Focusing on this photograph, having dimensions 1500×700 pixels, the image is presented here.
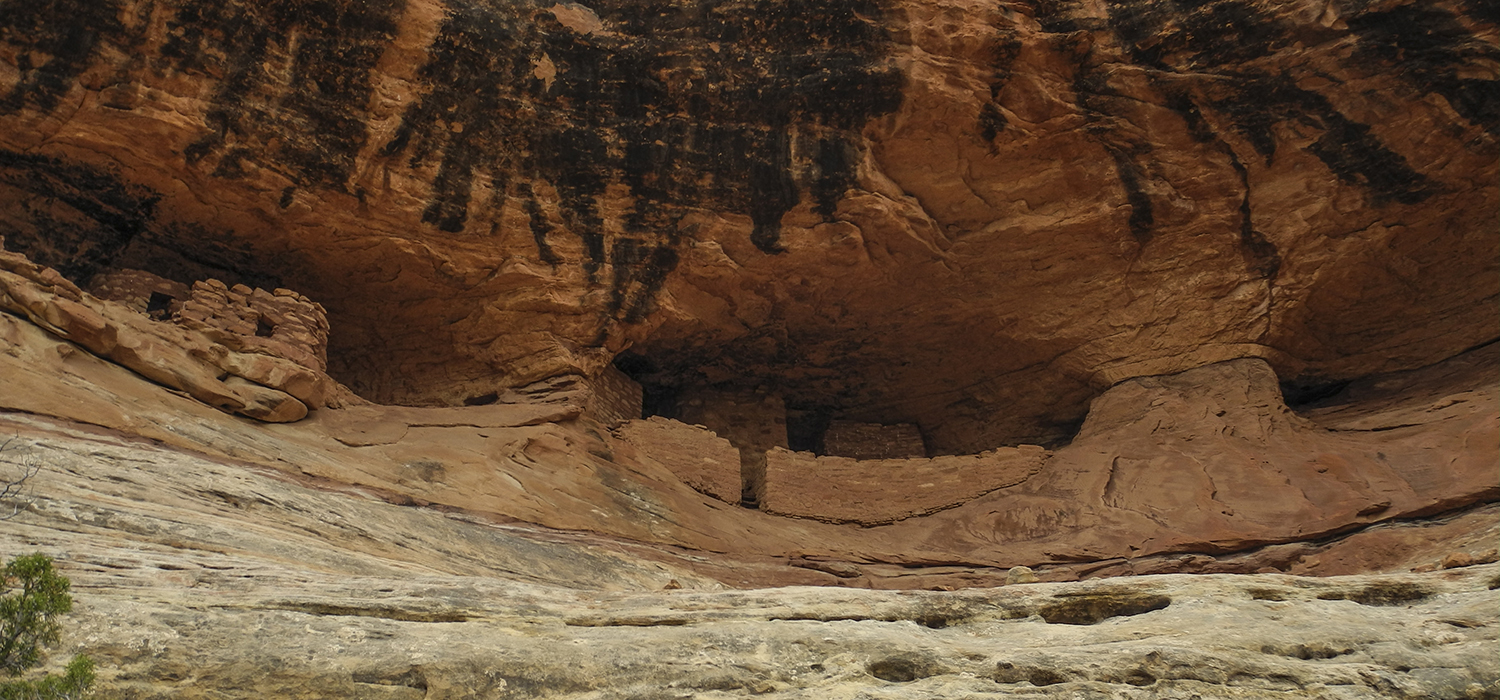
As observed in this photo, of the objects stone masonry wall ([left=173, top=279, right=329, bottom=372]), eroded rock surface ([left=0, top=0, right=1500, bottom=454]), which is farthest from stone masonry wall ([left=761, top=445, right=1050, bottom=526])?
stone masonry wall ([left=173, top=279, right=329, bottom=372])

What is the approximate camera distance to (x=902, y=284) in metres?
13.6

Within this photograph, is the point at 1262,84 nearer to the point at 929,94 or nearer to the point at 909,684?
the point at 929,94

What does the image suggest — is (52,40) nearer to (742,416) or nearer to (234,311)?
(234,311)

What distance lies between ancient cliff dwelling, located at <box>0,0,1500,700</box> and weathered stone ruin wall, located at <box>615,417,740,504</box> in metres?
0.05

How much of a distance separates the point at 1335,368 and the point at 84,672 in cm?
1388

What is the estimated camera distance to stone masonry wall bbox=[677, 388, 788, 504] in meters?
14.6

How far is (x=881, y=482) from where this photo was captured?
1225 cm

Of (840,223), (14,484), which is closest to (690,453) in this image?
(840,223)

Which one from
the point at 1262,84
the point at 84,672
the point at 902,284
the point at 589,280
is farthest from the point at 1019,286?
the point at 84,672

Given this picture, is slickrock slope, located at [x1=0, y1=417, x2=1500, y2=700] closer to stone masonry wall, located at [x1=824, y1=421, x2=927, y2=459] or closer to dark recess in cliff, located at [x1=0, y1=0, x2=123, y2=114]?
dark recess in cliff, located at [x1=0, y1=0, x2=123, y2=114]

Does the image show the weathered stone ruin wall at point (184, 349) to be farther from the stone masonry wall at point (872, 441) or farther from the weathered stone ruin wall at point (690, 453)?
the stone masonry wall at point (872, 441)

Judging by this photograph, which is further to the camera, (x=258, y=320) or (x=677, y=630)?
(x=258, y=320)

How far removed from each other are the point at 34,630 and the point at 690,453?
326 inches

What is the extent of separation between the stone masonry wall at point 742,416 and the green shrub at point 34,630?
10.6 m
